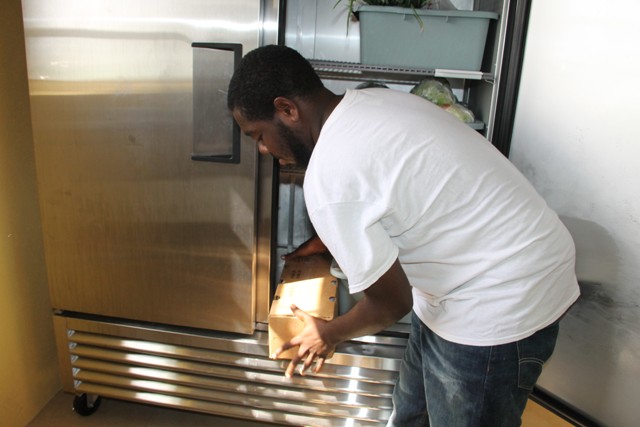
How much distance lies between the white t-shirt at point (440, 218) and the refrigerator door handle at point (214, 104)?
523mm

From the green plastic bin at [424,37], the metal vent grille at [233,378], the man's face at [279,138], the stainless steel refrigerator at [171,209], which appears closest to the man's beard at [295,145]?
the man's face at [279,138]

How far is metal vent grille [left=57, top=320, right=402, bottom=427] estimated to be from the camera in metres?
1.66

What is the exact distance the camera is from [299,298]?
4.98 ft

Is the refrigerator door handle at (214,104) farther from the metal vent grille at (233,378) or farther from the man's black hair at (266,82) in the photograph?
the metal vent grille at (233,378)

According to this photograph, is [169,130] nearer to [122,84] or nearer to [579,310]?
[122,84]

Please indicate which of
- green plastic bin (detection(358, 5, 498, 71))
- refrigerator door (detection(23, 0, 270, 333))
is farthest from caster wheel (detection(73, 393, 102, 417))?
green plastic bin (detection(358, 5, 498, 71))

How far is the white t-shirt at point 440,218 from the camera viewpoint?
2.99 feet

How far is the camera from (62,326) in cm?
175

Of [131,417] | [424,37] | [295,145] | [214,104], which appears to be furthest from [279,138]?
[131,417]

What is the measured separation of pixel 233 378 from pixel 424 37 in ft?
4.09

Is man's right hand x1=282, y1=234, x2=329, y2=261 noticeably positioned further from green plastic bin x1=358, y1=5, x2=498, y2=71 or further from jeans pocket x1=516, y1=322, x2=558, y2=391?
jeans pocket x1=516, y1=322, x2=558, y2=391

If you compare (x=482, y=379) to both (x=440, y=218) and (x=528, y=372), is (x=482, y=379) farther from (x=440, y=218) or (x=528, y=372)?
(x=440, y=218)

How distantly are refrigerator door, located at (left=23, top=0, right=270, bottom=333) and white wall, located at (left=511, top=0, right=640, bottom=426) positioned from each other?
855 mm

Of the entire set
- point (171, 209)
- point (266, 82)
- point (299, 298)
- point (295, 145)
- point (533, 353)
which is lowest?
point (299, 298)
